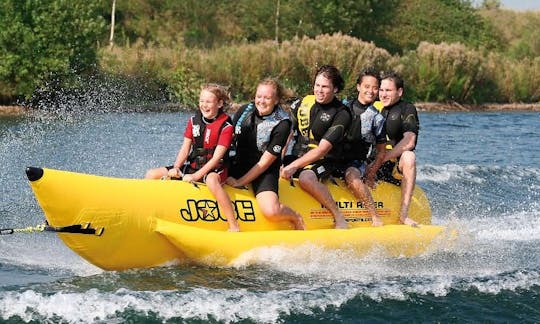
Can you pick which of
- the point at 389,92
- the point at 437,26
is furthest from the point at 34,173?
the point at 437,26

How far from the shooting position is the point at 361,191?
704 centimetres

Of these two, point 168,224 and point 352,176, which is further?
point 352,176

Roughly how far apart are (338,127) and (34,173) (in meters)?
2.39

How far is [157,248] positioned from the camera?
19.8 feet

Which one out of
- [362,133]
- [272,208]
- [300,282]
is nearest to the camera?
[300,282]

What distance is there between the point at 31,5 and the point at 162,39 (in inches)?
493

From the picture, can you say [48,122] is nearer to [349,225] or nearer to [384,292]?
[349,225]

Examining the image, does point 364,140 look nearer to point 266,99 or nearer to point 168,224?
point 266,99

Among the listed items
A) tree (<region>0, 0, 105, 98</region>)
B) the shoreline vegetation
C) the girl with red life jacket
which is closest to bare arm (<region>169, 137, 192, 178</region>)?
the girl with red life jacket

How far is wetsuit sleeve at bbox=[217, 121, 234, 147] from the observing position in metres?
6.14

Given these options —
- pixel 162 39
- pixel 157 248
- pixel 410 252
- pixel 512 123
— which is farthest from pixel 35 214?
pixel 162 39

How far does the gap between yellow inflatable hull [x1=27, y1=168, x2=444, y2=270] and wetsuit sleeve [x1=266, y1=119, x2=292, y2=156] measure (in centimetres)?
39

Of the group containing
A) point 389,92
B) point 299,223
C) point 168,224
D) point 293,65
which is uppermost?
point 389,92

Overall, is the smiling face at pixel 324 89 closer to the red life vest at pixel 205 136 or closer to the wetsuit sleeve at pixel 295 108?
the wetsuit sleeve at pixel 295 108
